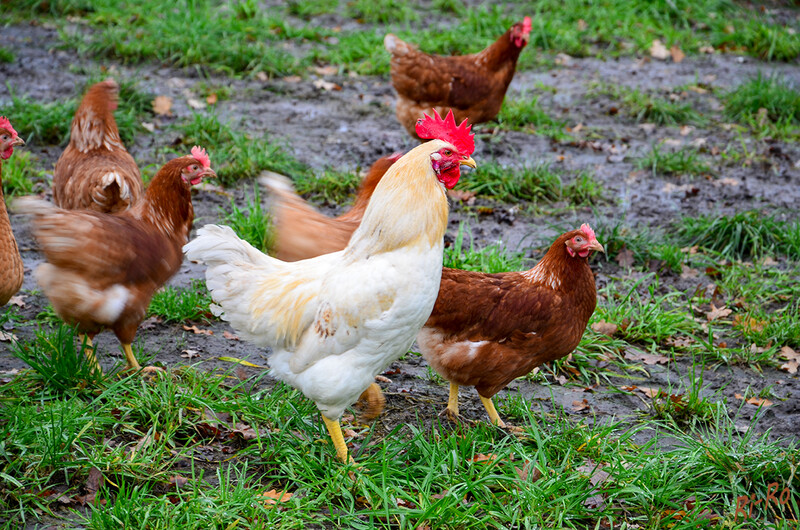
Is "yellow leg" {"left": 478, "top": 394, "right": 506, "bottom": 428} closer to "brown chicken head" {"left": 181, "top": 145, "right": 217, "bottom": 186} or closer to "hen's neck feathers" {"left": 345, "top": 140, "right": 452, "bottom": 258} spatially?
"hen's neck feathers" {"left": 345, "top": 140, "right": 452, "bottom": 258}

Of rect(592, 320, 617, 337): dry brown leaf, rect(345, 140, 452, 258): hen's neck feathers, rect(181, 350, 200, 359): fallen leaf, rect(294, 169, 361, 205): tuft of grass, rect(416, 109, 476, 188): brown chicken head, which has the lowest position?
rect(592, 320, 617, 337): dry brown leaf

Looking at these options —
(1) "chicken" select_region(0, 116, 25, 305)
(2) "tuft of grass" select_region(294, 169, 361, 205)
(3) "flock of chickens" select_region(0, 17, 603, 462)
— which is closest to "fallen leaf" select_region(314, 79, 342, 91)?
(2) "tuft of grass" select_region(294, 169, 361, 205)

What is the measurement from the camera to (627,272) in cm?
587

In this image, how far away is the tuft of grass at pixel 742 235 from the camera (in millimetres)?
6043

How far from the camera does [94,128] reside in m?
5.25

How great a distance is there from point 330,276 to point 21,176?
3890 mm

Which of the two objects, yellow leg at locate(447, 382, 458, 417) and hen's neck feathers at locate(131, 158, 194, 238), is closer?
yellow leg at locate(447, 382, 458, 417)

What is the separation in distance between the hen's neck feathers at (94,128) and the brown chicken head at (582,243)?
329 centimetres

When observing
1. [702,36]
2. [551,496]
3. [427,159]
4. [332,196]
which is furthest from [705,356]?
[702,36]

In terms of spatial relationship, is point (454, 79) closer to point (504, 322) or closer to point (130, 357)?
point (504, 322)

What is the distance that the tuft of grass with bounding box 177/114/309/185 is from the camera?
678 cm

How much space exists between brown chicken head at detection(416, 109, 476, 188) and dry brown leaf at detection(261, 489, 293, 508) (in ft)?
5.30

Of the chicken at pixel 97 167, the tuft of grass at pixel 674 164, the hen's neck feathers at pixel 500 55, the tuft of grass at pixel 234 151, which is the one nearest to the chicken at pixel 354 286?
the chicken at pixel 97 167

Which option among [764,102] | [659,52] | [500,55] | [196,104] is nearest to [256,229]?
[196,104]
